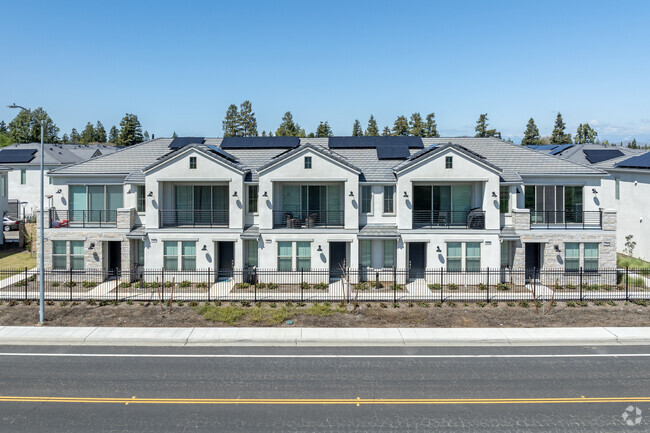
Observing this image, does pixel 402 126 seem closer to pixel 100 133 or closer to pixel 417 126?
pixel 417 126

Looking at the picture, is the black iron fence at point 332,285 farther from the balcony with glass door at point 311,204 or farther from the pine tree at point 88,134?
the pine tree at point 88,134

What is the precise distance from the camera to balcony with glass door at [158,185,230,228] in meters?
31.0

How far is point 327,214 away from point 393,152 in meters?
5.90

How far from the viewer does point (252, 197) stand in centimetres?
3105

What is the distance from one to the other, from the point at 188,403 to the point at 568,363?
40.2 ft

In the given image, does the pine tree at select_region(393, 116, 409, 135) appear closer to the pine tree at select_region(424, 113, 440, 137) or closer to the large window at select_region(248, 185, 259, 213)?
the pine tree at select_region(424, 113, 440, 137)

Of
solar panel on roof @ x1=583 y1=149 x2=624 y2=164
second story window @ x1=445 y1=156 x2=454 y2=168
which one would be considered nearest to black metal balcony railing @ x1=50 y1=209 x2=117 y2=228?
second story window @ x1=445 y1=156 x2=454 y2=168

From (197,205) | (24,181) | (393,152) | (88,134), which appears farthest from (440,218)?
(88,134)

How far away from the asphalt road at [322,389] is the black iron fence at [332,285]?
6.72 m

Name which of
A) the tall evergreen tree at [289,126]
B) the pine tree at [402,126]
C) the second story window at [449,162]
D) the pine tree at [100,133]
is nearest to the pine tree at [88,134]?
the pine tree at [100,133]

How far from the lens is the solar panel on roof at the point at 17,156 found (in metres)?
53.0

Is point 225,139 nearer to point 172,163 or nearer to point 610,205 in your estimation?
point 172,163

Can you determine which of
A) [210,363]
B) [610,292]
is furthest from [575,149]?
[210,363]

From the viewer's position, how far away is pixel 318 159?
29812mm
